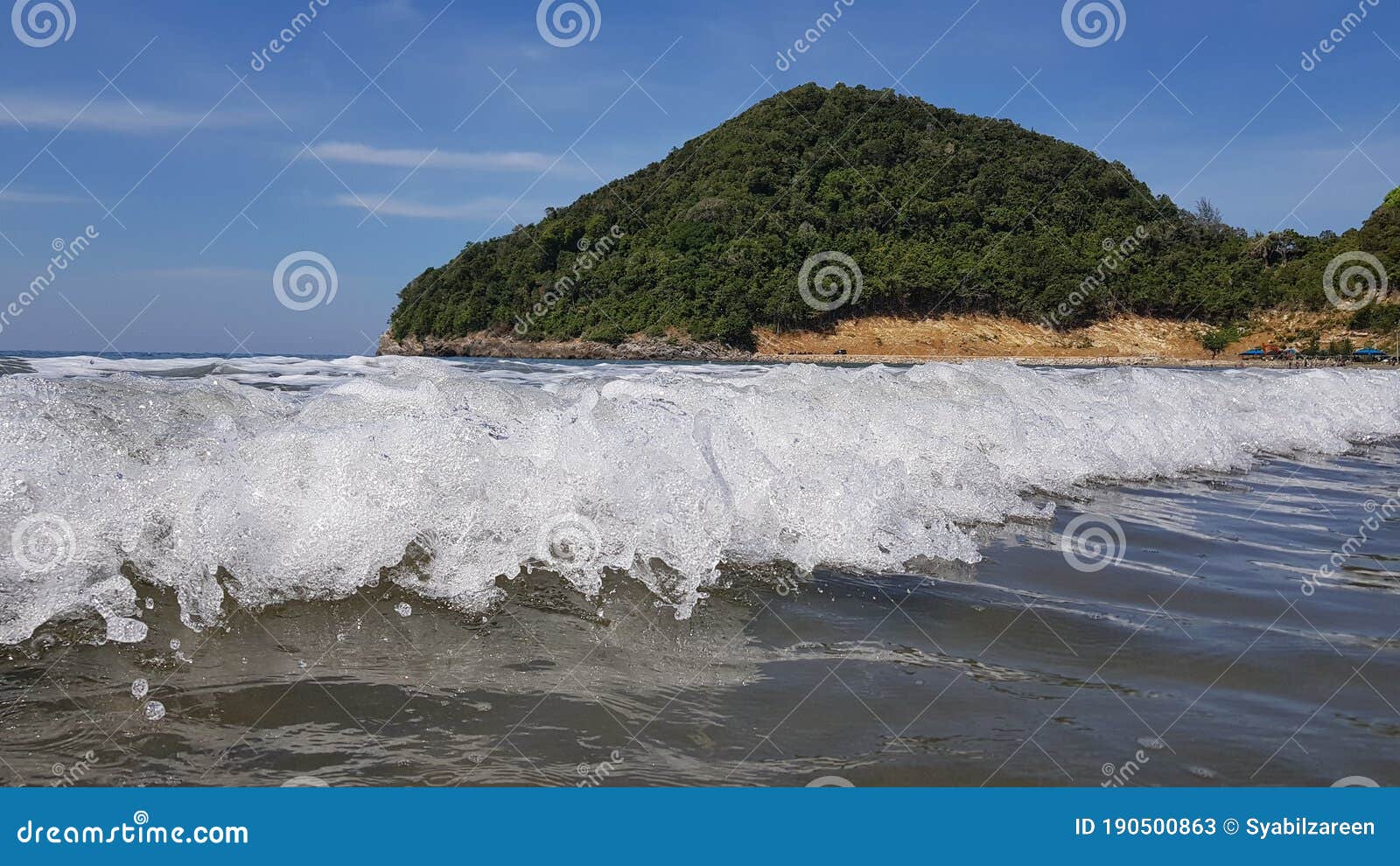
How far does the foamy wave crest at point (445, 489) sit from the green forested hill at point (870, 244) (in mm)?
52731

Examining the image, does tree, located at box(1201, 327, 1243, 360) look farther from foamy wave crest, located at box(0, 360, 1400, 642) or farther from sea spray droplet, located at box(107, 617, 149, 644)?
sea spray droplet, located at box(107, 617, 149, 644)

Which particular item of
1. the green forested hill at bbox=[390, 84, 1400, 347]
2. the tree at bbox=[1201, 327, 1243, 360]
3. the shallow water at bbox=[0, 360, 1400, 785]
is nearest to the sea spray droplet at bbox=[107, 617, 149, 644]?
the shallow water at bbox=[0, 360, 1400, 785]

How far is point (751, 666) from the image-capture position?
101 inches

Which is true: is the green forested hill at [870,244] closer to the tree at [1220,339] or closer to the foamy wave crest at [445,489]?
the tree at [1220,339]

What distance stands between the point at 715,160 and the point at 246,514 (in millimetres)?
76655

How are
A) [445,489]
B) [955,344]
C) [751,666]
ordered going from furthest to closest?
[955,344] → [445,489] → [751,666]

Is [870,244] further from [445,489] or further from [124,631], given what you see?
[124,631]

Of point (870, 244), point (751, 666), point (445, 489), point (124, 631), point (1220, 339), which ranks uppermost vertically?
point (870, 244)

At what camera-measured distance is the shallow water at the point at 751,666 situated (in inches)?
78.8

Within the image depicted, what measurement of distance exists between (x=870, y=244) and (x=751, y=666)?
228 ft

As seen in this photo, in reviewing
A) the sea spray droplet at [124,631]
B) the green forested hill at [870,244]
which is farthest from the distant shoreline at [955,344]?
the sea spray droplet at [124,631]

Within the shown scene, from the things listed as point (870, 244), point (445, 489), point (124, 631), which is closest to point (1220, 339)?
point (870, 244)

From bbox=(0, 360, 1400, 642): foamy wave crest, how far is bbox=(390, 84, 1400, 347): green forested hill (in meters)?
52.7

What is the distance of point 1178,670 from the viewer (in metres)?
2.58
